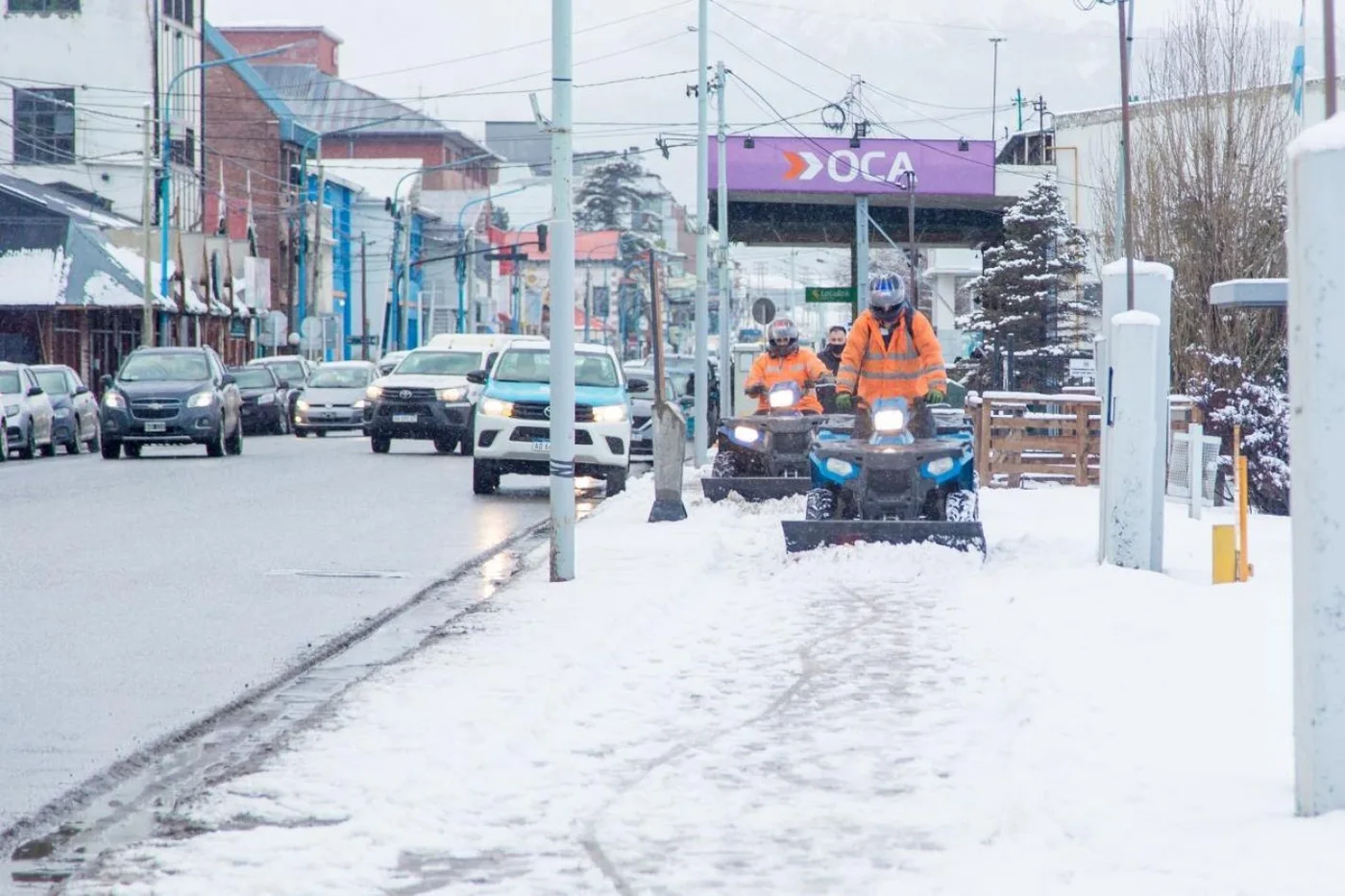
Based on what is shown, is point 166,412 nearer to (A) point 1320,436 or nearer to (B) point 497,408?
(B) point 497,408

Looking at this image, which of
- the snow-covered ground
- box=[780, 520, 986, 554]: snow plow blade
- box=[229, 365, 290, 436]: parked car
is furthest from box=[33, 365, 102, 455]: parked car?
the snow-covered ground

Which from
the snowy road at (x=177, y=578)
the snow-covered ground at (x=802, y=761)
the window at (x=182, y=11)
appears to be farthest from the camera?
the window at (x=182, y=11)

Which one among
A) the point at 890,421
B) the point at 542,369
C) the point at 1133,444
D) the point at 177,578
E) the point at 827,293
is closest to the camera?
the point at 1133,444

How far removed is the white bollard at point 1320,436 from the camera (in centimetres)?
632

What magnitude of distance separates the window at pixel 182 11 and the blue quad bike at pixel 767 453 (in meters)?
51.5

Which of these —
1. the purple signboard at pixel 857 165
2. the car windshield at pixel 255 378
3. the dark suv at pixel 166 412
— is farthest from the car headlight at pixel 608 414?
the car windshield at pixel 255 378

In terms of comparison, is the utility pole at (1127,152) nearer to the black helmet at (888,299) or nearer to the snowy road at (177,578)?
the black helmet at (888,299)

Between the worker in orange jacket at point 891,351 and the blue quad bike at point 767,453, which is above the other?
the worker in orange jacket at point 891,351

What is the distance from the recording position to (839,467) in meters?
15.5

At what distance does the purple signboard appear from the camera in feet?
152

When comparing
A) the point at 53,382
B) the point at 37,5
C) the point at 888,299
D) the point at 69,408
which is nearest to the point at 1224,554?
the point at 888,299

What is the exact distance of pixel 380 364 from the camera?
48.6 metres

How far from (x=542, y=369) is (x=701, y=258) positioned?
9913mm

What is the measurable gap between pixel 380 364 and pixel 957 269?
46.7m
